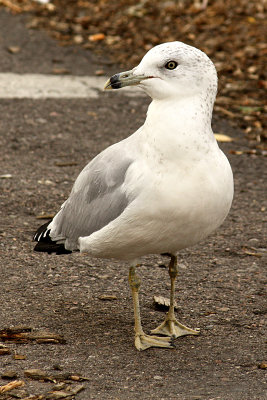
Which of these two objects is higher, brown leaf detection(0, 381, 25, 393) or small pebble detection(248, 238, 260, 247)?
brown leaf detection(0, 381, 25, 393)

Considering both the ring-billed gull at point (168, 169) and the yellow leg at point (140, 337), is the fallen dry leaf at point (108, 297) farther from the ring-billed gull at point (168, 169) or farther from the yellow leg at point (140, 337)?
the ring-billed gull at point (168, 169)

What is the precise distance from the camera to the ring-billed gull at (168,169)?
3.67 m

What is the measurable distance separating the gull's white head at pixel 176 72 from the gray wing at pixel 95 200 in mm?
381

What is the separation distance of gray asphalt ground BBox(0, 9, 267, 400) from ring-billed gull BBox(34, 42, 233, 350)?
1.79 ft

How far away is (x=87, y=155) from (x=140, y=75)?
305 centimetres

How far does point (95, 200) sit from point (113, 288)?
2.63 ft

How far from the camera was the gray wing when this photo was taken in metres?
3.88

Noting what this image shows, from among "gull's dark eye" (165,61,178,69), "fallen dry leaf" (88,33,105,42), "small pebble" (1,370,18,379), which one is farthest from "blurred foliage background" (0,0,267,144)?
"small pebble" (1,370,18,379)

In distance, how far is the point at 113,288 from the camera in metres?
4.70

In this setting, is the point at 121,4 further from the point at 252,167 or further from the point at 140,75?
the point at 140,75

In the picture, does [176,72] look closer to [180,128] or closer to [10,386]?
[180,128]

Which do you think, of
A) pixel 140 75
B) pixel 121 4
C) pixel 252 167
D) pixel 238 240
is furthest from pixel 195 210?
pixel 121 4

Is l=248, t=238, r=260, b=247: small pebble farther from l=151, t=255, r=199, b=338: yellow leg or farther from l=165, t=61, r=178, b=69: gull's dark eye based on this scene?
l=165, t=61, r=178, b=69: gull's dark eye

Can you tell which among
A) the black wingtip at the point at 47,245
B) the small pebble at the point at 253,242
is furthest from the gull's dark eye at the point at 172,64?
the small pebble at the point at 253,242
